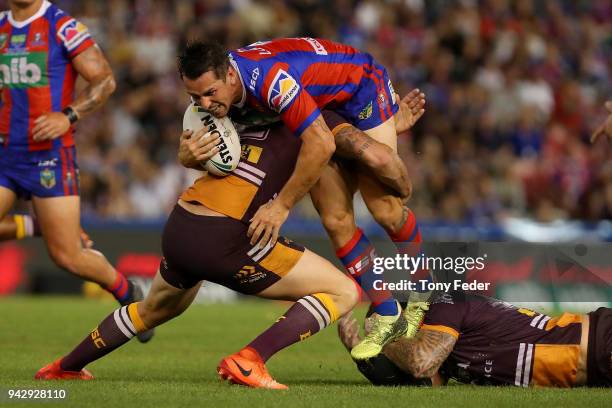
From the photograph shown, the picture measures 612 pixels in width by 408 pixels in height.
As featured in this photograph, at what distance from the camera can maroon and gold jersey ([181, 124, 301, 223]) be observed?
7043 millimetres

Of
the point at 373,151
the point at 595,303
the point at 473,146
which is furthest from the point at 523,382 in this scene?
the point at 473,146

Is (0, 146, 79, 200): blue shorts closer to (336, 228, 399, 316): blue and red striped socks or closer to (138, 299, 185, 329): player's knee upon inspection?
(138, 299, 185, 329): player's knee

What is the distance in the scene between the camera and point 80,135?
18.7m

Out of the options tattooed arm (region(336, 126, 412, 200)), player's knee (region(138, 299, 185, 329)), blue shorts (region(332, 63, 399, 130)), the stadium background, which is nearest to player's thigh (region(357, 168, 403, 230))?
tattooed arm (region(336, 126, 412, 200))

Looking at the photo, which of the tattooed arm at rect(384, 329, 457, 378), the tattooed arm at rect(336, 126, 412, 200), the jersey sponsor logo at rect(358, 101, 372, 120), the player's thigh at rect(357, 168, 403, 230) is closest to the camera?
the tattooed arm at rect(384, 329, 457, 378)

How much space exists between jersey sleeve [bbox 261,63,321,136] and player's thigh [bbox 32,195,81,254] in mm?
3047

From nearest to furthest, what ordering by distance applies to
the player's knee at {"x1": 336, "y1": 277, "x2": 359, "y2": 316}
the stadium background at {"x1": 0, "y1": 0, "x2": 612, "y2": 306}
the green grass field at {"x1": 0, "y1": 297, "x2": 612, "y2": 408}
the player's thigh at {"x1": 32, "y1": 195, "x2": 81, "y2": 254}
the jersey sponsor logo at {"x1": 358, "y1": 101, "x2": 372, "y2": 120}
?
the green grass field at {"x1": 0, "y1": 297, "x2": 612, "y2": 408}, the player's knee at {"x1": 336, "y1": 277, "x2": 359, "y2": 316}, the jersey sponsor logo at {"x1": 358, "y1": 101, "x2": 372, "y2": 120}, the player's thigh at {"x1": 32, "y1": 195, "x2": 81, "y2": 254}, the stadium background at {"x1": 0, "y1": 0, "x2": 612, "y2": 306}

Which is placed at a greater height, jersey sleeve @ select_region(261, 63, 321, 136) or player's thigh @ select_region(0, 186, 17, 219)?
jersey sleeve @ select_region(261, 63, 321, 136)

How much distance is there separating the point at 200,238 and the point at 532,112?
42.9 ft

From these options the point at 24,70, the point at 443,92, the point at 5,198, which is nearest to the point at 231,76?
the point at 24,70

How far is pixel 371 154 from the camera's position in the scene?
25.7 feet

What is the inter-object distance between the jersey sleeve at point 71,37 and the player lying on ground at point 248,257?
2783 mm

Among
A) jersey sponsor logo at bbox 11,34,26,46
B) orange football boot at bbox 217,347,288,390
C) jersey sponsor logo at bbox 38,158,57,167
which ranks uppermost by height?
jersey sponsor logo at bbox 11,34,26,46

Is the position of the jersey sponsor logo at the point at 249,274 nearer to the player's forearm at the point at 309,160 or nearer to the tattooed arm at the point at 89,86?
the player's forearm at the point at 309,160
